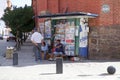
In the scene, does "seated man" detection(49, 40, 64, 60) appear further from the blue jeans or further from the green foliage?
the green foliage

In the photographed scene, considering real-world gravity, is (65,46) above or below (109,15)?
below

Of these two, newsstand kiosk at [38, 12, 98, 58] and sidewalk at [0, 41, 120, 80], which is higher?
newsstand kiosk at [38, 12, 98, 58]

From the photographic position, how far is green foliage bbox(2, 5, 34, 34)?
118 ft

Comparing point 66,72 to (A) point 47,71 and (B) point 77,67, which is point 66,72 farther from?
(B) point 77,67

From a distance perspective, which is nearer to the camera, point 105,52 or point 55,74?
point 55,74

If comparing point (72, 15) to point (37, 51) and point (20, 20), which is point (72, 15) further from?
point (20, 20)

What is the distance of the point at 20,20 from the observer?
1417 inches

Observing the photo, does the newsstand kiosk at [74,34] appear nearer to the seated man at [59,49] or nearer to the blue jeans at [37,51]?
the seated man at [59,49]

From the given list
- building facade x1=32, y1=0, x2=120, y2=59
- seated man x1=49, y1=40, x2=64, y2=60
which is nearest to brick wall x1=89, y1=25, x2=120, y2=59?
building facade x1=32, y1=0, x2=120, y2=59

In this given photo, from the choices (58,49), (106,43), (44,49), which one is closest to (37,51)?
(44,49)

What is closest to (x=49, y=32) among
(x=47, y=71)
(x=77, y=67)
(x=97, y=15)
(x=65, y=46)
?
(x=65, y=46)

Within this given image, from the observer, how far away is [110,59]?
883 inches

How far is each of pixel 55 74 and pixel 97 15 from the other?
7.69 meters

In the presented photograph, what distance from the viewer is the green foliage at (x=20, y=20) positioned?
35.9m
